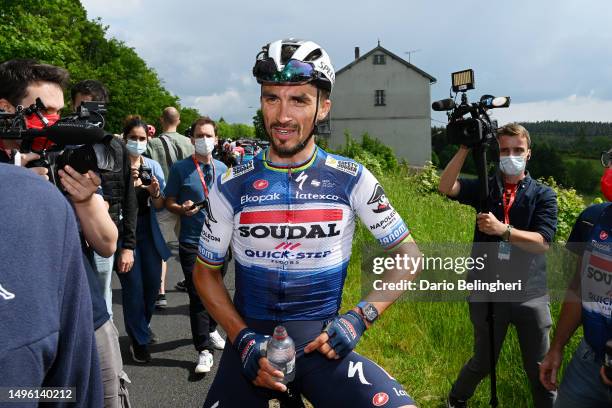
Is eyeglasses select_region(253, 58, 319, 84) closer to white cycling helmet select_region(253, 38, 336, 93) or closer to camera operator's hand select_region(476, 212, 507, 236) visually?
white cycling helmet select_region(253, 38, 336, 93)

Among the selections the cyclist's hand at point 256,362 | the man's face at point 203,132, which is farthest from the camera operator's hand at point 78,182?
the man's face at point 203,132

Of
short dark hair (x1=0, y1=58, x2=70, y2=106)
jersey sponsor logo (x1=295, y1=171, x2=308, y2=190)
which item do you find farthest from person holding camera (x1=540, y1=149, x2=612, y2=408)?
short dark hair (x1=0, y1=58, x2=70, y2=106)

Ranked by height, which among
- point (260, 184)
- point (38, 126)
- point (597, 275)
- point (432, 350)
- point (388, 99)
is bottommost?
point (432, 350)

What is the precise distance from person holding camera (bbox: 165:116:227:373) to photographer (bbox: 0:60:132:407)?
2.09m

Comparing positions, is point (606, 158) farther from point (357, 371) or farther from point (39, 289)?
point (39, 289)

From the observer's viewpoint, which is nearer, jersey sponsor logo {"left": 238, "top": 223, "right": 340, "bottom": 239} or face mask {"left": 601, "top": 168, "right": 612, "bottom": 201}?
jersey sponsor logo {"left": 238, "top": 223, "right": 340, "bottom": 239}

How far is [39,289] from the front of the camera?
3.12 ft

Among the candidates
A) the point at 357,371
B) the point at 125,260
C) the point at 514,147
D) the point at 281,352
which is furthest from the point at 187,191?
the point at 357,371

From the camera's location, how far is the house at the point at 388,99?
56719 mm

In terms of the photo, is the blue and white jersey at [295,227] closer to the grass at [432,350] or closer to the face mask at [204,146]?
the grass at [432,350]

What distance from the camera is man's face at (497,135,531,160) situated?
4129 mm

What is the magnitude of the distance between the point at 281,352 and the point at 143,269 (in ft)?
11.0

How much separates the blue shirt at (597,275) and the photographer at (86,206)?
2643mm

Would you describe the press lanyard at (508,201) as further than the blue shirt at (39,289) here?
Yes
